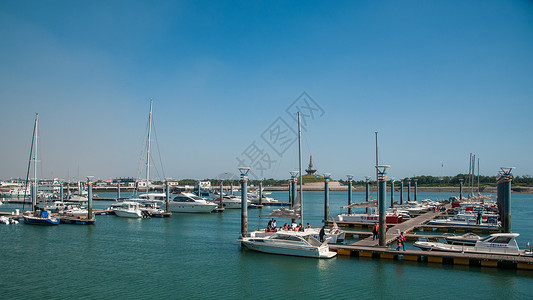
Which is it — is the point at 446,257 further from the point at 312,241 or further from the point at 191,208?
the point at 191,208

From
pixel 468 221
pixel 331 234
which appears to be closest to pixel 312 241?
pixel 331 234

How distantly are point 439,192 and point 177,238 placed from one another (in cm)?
15791

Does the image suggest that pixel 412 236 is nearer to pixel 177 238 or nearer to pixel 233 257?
pixel 233 257

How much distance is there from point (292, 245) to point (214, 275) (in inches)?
248

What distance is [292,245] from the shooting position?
Result: 2684 centimetres

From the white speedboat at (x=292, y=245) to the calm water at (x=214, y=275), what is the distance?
515mm

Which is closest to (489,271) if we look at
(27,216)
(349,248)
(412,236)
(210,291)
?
(349,248)

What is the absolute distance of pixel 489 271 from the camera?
74.3 ft

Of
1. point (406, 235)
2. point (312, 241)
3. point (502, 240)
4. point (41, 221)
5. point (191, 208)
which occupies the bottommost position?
point (191, 208)

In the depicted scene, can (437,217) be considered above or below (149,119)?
below

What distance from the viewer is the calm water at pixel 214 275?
64.3 ft

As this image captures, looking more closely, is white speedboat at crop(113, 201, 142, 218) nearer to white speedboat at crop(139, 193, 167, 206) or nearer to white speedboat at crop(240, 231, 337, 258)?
white speedboat at crop(139, 193, 167, 206)

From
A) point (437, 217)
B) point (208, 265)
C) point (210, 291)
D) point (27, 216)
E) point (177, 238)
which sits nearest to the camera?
point (210, 291)

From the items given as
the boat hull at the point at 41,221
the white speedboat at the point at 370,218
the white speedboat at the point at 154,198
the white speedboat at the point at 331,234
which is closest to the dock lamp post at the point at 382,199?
the white speedboat at the point at 331,234
